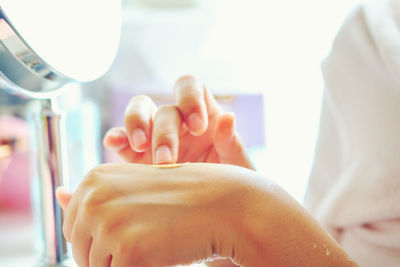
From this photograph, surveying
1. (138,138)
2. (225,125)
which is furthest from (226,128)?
(138,138)

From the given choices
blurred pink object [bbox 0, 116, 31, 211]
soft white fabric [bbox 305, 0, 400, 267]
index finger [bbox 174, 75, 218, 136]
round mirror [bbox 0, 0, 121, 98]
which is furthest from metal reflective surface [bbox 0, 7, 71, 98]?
blurred pink object [bbox 0, 116, 31, 211]

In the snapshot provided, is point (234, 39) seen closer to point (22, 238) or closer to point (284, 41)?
point (284, 41)

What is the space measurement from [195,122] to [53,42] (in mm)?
159

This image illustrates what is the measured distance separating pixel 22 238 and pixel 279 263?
1.78ft

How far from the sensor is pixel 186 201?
247 mm

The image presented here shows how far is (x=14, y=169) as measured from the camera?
78 centimetres

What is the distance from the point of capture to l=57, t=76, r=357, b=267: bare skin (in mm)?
233

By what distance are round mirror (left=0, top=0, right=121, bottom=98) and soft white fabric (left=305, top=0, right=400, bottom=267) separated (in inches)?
11.1

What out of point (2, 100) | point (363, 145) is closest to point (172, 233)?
point (363, 145)

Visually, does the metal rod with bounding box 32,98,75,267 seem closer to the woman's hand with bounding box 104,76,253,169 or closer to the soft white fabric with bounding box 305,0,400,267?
the woman's hand with bounding box 104,76,253,169

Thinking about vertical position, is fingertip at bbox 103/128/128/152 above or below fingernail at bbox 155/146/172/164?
above

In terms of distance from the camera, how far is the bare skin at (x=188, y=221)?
23 centimetres

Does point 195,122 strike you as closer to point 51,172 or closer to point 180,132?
point 180,132

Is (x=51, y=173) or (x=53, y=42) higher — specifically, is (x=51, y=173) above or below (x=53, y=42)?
below
